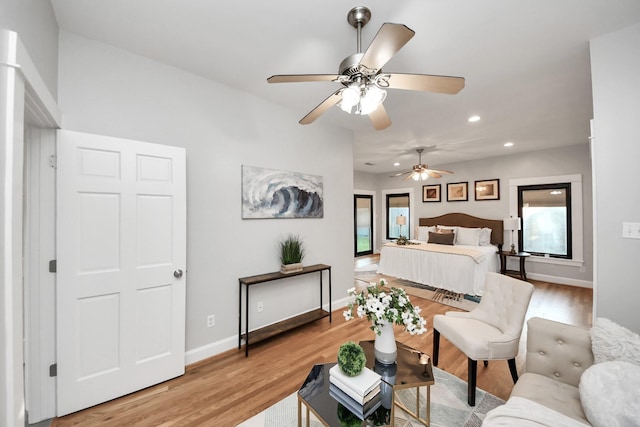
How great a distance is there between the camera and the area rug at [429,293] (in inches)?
159

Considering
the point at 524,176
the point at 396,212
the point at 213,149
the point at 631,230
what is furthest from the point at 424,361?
the point at 396,212

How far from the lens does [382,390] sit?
146 centimetres

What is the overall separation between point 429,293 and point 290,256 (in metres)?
2.81

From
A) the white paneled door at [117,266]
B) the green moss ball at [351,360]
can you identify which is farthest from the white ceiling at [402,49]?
the green moss ball at [351,360]

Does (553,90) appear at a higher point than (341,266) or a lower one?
higher

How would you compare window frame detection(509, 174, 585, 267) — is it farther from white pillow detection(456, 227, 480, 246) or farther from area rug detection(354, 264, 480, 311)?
area rug detection(354, 264, 480, 311)

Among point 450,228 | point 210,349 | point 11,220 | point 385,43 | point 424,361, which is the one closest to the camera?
point 11,220

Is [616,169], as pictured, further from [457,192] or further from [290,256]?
[457,192]

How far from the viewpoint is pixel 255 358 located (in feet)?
8.36

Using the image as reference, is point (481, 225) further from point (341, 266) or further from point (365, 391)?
point (365, 391)

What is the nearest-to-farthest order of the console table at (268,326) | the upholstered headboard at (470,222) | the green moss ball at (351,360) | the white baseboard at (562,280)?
the green moss ball at (351,360)
the console table at (268,326)
the white baseboard at (562,280)
the upholstered headboard at (470,222)

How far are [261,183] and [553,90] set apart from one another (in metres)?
3.30

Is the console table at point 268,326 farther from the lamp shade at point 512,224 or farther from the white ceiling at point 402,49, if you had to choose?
the lamp shade at point 512,224

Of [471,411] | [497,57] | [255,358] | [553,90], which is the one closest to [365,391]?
[471,411]
